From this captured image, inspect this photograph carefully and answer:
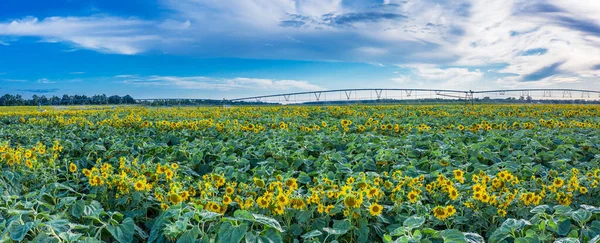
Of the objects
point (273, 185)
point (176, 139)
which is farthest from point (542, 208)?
point (176, 139)

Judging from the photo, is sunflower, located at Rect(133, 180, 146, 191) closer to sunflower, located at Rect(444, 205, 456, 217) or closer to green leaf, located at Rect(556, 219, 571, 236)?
sunflower, located at Rect(444, 205, 456, 217)

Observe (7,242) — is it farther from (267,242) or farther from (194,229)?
(267,242)

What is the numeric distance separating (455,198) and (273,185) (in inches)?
59.0

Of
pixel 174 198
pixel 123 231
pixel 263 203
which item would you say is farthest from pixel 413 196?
pixel 123 231

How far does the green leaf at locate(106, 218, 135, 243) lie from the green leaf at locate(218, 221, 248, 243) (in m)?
0.80

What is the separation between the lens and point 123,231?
9.78 ft

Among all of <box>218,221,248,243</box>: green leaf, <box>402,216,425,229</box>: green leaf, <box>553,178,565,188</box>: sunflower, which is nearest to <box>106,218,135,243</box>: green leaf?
<box>218,221,248,243</box>: green leaf

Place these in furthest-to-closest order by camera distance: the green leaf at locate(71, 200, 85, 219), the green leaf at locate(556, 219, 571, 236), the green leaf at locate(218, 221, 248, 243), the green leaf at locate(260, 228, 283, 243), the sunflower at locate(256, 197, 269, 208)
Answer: the green leaf at locate(71, 200, 85, 219) < the sunflower at locate(256, 197, 269, 208) < the green leaf at locate(556, 219, 571, 236) < the green leaf at locate(260, 228, 283, 243) < the green leaf at locate(218, 221, 248, 243)

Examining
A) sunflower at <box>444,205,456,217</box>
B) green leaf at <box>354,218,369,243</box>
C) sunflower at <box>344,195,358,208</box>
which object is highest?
sunflower at <box>344,195,358,208</box>

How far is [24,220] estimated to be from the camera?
3.05 m

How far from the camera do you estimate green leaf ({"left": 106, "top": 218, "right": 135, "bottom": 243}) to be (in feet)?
9.61

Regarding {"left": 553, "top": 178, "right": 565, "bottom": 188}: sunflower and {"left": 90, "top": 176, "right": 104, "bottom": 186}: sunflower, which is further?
{"left": 90, "top": 176, "right": 104, "bottom": 186}: sunflower

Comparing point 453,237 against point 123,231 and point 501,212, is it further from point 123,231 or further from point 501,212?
point 123,231

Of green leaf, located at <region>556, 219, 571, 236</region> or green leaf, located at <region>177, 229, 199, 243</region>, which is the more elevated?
green leaf, located at <region>177, 229, 199, 243</region>
